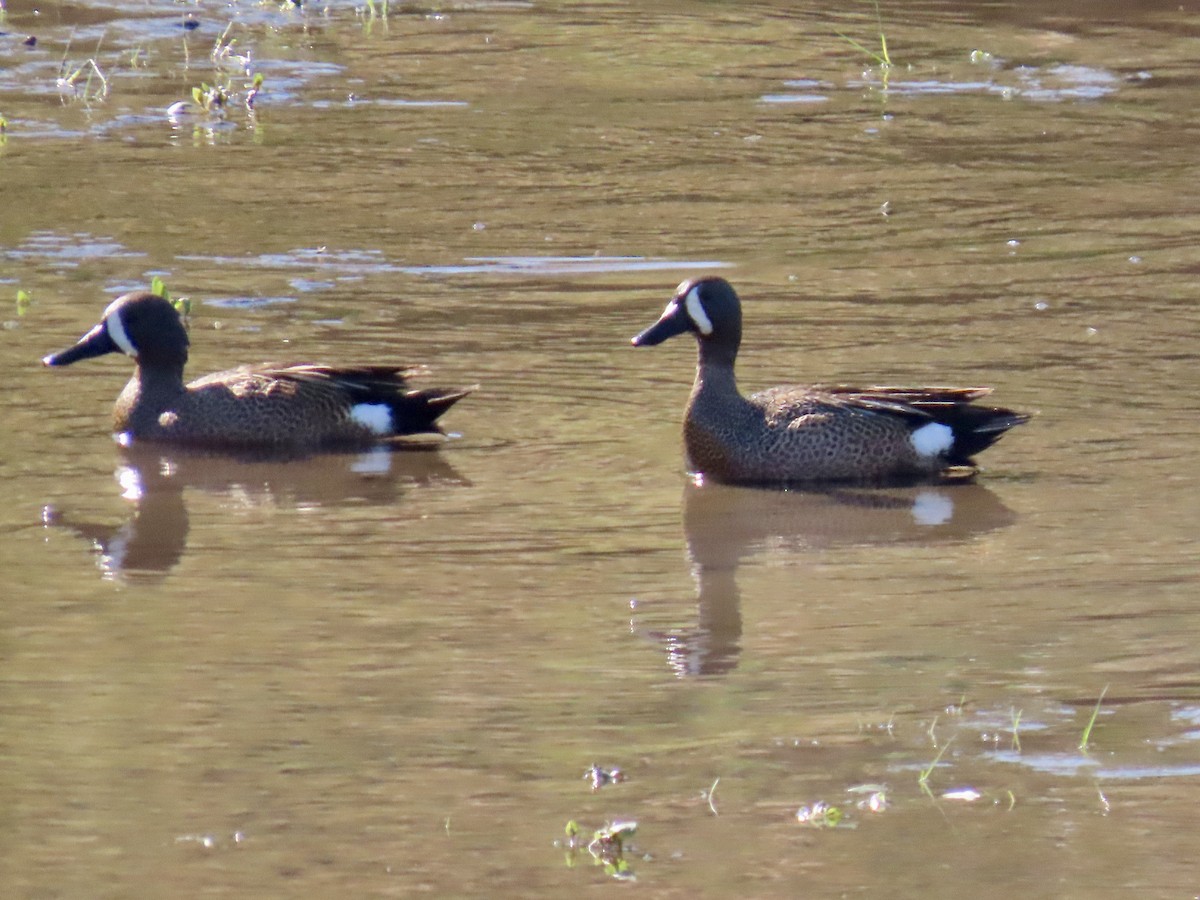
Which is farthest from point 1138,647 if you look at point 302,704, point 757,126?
point 757,126

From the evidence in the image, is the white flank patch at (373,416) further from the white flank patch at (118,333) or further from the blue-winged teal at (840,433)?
the blue-winged teal at (840,433)

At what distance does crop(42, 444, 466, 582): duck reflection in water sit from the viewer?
718 cm

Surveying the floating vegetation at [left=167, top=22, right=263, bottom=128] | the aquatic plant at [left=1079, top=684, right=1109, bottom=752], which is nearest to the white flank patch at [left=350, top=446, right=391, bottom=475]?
the aquatic plant at [left=1079, top=684, right=1109, bottom=752]

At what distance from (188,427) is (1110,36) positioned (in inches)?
424

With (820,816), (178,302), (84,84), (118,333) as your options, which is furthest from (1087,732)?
(84,84)

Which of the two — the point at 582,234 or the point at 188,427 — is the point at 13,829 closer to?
the point at 188,427

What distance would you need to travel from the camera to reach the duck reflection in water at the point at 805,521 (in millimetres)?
6836

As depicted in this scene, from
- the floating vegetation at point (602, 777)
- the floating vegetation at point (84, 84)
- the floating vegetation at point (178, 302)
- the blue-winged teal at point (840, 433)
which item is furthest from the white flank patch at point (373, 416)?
the floating vegetation at point (84, 84)

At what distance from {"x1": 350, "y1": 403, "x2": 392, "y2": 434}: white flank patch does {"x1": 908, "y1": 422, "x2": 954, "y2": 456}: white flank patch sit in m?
1.94

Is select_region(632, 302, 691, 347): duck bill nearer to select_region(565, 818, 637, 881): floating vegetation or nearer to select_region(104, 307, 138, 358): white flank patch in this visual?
select_region(104, 307, 138, 358): white flank patch

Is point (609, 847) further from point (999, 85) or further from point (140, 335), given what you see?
point (999, 85)

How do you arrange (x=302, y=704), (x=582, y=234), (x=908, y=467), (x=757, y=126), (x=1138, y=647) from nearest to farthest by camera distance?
(x=302, y=704)
(x=1138, y=647)
(x=908, y=467)
(x=582, y=234)
(x=757, y=126)

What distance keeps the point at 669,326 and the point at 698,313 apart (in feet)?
0.43

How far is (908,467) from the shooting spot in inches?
322
